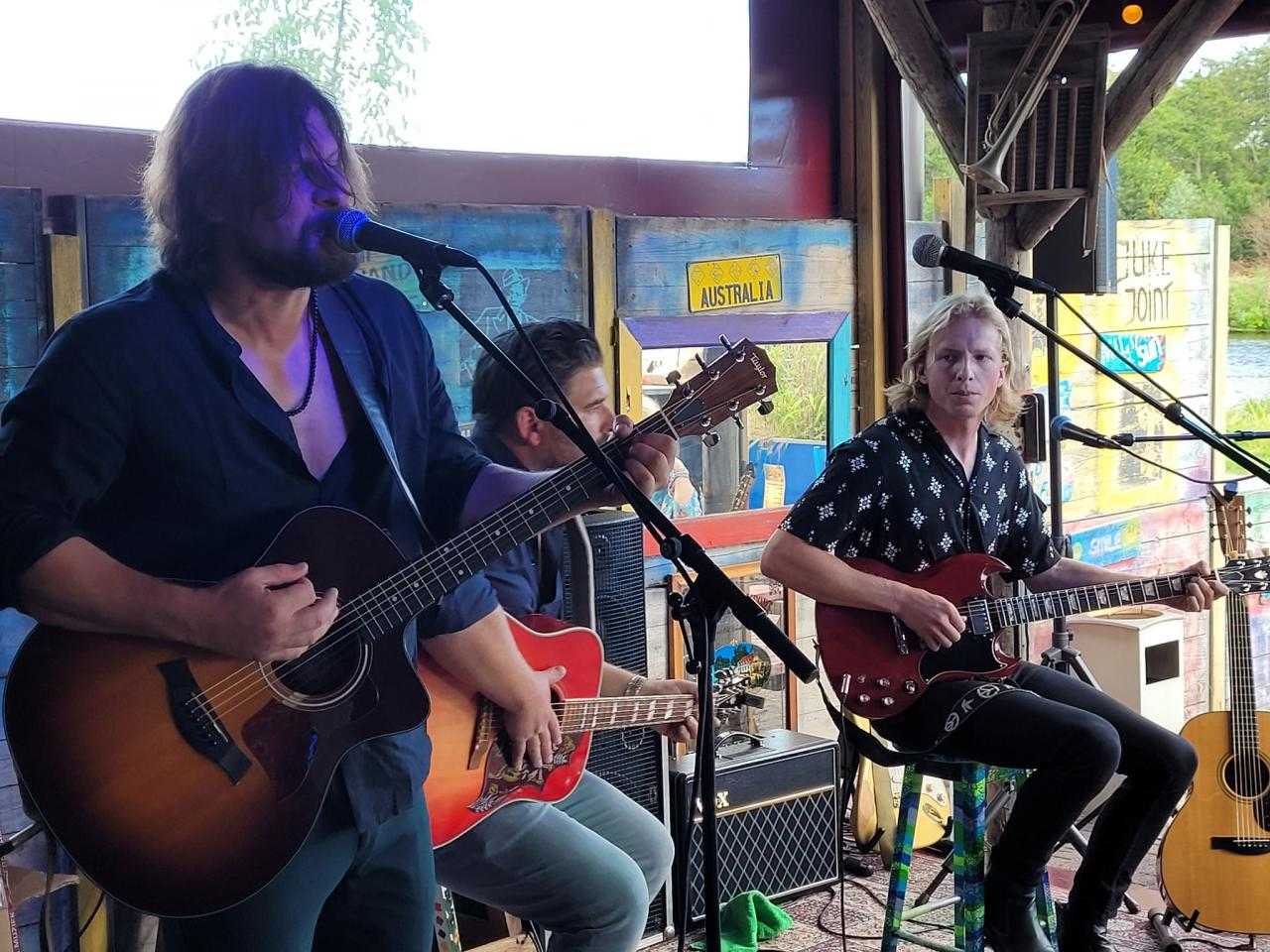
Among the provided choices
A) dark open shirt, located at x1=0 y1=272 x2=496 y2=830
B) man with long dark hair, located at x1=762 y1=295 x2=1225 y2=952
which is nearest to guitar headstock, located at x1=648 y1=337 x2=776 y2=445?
dark open shirt, located at x1=0 y1=272 x2=496 y2=830

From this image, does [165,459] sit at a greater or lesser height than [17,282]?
lesser

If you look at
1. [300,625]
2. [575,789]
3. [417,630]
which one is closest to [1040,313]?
[575,789]

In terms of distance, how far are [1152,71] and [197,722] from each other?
3.09 metres

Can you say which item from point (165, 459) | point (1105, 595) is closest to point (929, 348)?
point (1105, 595)

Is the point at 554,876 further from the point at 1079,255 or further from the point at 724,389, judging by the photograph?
the point at 1079,255

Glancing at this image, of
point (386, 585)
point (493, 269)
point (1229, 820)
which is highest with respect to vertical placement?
point (493, 269)

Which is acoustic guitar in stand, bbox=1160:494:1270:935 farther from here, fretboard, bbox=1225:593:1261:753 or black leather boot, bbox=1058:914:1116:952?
black leather boot, bbox=1058:914:1116:952

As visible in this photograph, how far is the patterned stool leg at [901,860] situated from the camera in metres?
2.95

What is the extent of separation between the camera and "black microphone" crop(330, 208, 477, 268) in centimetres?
160

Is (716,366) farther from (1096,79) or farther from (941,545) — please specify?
(1096,79)

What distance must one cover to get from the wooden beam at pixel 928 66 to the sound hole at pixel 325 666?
270 centimetres

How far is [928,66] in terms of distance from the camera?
3973 millimetres

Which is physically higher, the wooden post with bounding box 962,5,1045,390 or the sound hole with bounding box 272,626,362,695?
the wooden post with bounding box 962,5,1045,390

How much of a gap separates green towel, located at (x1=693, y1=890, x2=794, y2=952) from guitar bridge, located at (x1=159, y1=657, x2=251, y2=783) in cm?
194
